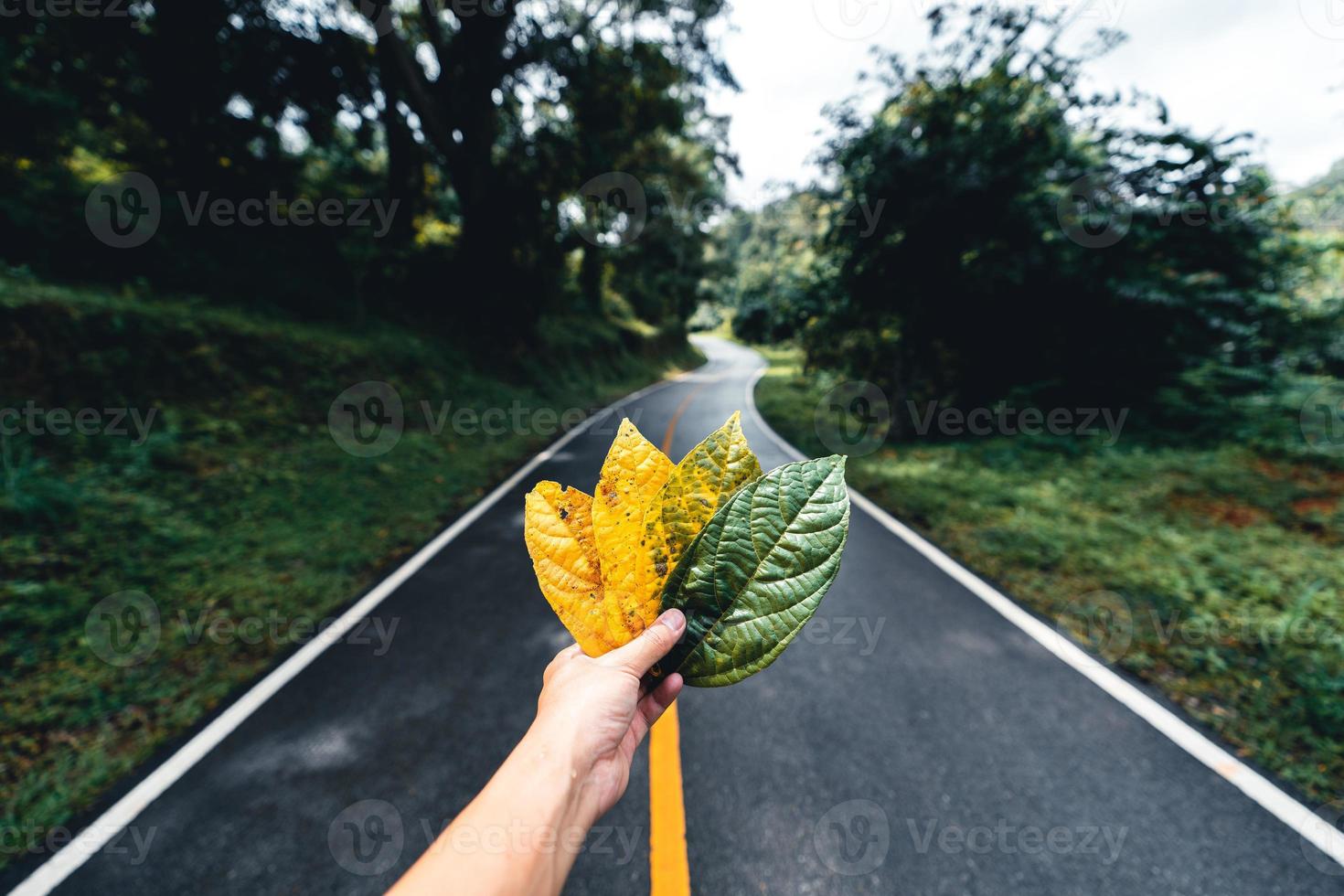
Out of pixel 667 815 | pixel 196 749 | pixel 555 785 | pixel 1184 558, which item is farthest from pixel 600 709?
pixel 1184 558

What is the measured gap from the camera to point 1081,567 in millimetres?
4062

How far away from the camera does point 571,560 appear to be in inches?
33.8

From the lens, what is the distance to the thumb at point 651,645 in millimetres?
805

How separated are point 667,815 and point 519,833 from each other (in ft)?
5.00

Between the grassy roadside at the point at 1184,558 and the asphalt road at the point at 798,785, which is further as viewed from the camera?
the grassy roadside at the point at 1184,558

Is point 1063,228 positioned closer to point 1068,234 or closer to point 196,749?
point 1068,234

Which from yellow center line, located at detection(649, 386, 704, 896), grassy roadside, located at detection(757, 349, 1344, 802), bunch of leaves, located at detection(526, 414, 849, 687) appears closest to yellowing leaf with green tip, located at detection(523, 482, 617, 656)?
bunch of leaves, located at detection(526, 414, 849, 687)

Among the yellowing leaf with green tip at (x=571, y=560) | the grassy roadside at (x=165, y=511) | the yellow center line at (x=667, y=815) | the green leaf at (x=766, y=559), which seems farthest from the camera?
the grassy roadside at (x=165, y=511)

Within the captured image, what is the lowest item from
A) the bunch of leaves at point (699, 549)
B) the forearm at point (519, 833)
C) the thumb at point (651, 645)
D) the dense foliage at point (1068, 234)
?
the forearm at point (519, 833)

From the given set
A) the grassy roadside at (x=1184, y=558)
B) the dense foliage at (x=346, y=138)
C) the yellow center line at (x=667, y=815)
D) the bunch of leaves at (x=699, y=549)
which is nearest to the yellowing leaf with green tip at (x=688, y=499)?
the bunch of leaves at (x=699, y=549)

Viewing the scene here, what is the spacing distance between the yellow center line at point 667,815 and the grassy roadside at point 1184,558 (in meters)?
2.72

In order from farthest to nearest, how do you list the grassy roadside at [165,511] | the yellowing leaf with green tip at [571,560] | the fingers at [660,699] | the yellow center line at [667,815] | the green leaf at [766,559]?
the grassy roadside at [165,511] < the yellow center line at [667,815] < the fingers at [660,699] < the yellowing leaf with green tip at [571,560] < the green leaf at [766,559]

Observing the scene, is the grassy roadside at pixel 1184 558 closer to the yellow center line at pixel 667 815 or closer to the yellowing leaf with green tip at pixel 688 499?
the yellow center line at pixel 667 815

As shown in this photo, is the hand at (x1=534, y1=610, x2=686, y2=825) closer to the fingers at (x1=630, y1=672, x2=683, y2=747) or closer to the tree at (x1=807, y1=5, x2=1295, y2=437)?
the fingers at (x1=630, y1=672, x2=683, y2=747)
